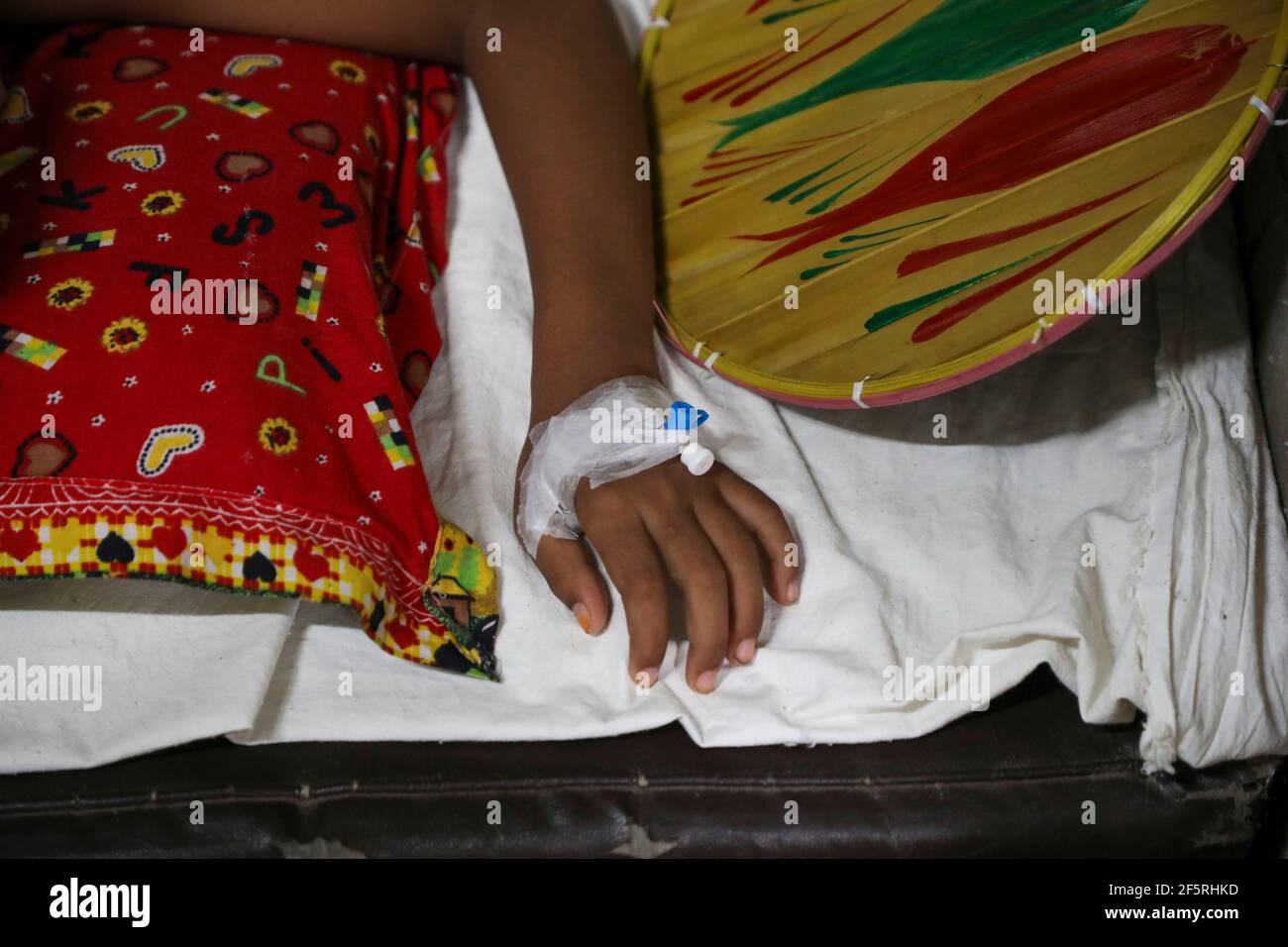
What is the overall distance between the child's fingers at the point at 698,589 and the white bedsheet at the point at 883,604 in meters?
0.03

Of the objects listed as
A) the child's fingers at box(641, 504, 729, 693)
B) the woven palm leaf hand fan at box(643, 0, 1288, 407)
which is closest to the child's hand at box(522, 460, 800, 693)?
the child's fingers at box(641, 504, 729, 693)

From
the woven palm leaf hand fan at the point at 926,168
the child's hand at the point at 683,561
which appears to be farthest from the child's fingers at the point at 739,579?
the woven palm leaf hand fan at the point at 926,168

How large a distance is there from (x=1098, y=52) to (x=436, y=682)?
732mm

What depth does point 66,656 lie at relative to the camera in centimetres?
89

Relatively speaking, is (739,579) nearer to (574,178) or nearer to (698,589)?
(698,589)

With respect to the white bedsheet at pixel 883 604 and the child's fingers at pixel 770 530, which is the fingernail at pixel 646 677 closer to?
the white bedsheet at pixel 883 604

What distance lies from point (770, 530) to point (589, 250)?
12.1 inches

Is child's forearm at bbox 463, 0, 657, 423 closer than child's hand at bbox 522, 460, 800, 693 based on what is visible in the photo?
No

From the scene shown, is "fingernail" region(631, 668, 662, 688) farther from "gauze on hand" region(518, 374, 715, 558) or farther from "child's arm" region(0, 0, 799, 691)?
"gauze on hand" region(518, 374, 715, 558)

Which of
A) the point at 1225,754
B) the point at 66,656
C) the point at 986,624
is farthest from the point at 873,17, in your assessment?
the point at 66,656

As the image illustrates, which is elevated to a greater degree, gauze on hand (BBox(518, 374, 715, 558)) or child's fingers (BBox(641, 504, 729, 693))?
gauze on hand (BBox(518, 374, 715, 558))

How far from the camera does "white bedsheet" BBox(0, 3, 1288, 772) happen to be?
0.85 meters

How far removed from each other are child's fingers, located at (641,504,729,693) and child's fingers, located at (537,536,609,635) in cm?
6
